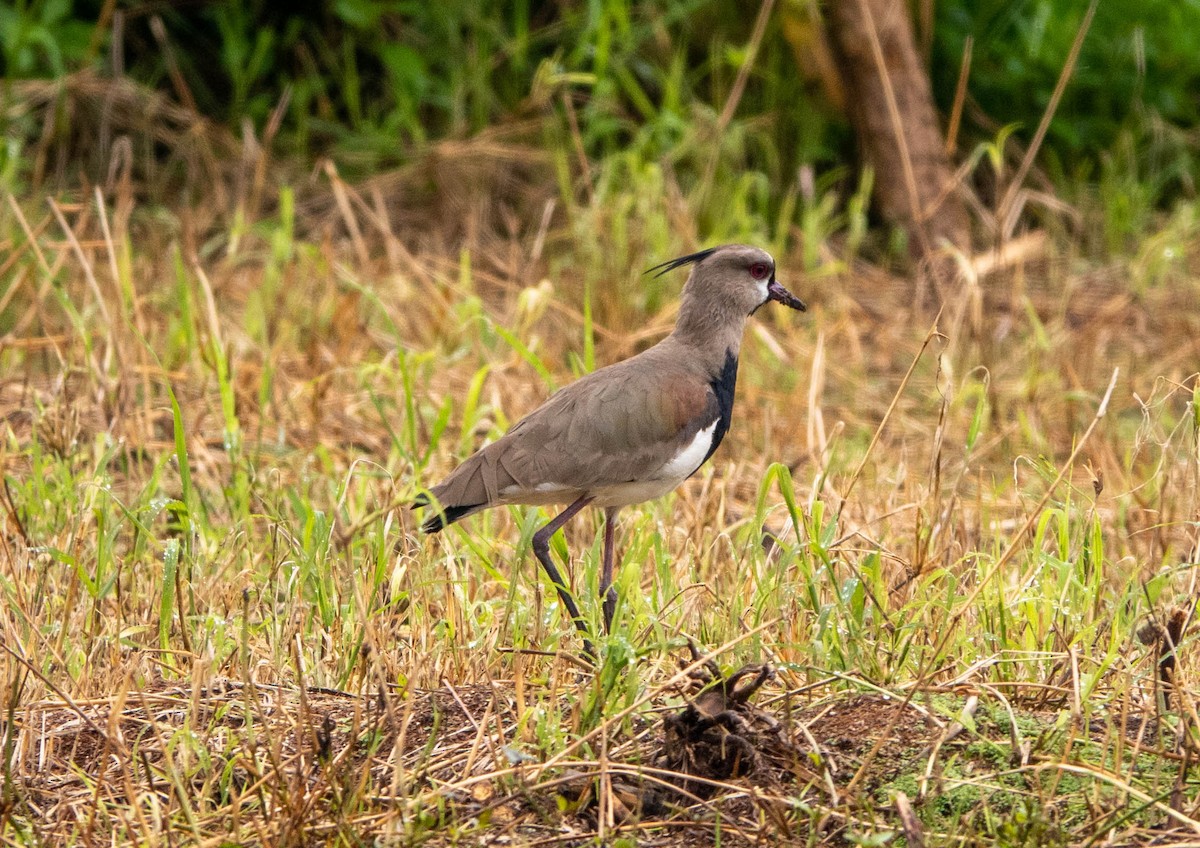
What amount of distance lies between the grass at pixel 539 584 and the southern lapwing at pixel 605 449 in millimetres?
134

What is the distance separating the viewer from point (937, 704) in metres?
2.86

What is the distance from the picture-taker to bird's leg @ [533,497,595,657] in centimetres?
345

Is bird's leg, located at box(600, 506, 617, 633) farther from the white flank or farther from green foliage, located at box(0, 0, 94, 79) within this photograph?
green foliage, located at box(0, 0, 94, 79)

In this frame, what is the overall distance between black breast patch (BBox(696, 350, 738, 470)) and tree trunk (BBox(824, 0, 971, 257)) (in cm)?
315

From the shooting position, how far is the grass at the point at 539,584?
2600 mm

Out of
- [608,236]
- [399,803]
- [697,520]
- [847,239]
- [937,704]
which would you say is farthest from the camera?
[847,239]

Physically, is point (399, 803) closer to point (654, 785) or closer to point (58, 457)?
point (654, 785)

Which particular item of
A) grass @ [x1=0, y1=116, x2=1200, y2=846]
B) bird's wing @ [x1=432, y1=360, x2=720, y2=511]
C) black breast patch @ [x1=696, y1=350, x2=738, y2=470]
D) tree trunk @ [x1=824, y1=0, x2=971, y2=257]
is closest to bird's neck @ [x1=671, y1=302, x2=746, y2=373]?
black breast patch @ [x1=696, y1=350, x2=738, y2=470]

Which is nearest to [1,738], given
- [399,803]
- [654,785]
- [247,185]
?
[399,803]

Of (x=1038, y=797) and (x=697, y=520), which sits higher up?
(x=1038, y=797)

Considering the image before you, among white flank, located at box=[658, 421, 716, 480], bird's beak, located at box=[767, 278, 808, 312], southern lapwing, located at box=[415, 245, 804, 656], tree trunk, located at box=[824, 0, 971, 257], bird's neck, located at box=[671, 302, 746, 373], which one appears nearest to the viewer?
southern lapwing, located at box=[415, 245, 804, 656]

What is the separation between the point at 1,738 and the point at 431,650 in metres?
0.85

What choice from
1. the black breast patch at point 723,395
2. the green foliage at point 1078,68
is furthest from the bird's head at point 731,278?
the green foliage at point 1078,68

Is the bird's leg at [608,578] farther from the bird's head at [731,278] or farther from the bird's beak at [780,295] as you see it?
the bird's beak at [780,295]
